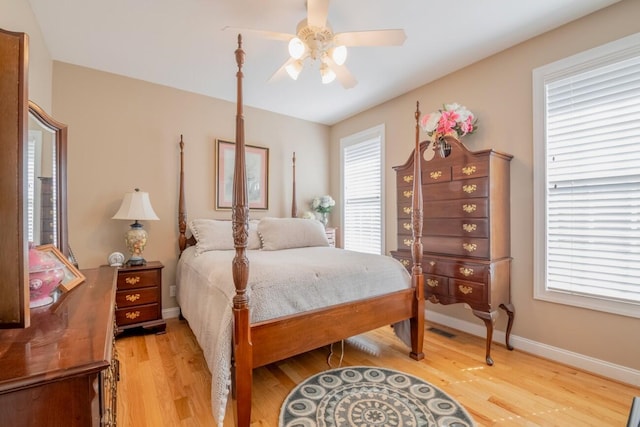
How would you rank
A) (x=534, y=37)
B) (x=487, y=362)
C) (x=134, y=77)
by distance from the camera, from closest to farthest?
(x=487, y=362)
(x=534, y=37)
(x=134, y=77)

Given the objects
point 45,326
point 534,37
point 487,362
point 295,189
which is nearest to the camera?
point 45,326

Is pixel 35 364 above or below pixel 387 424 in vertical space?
above

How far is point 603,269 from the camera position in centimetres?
206

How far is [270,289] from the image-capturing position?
1709mm

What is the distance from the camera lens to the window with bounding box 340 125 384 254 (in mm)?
3844

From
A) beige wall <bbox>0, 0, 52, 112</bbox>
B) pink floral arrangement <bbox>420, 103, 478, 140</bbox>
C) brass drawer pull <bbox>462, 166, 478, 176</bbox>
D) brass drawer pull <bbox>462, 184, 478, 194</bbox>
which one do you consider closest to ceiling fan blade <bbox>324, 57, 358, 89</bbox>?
pink floral arrangement <bbox>420, 103, 478, 140</bbox>

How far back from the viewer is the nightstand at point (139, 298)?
2.66m

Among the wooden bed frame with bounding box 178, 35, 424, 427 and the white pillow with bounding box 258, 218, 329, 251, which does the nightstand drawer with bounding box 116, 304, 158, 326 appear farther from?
the wooden bed frame with bounding box 178, 35, 424, 427

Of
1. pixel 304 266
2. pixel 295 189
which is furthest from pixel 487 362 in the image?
pixel 295 189

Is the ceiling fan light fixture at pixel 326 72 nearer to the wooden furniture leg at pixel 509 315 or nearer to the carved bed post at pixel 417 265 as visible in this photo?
the carved bed post at pixel 417 265

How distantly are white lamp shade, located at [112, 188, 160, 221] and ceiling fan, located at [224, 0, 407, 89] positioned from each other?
6.05 ft

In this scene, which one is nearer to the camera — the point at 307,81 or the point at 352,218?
the point at 307,81

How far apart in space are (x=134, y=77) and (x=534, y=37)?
3.74m

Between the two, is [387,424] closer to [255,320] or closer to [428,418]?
[428,418]
